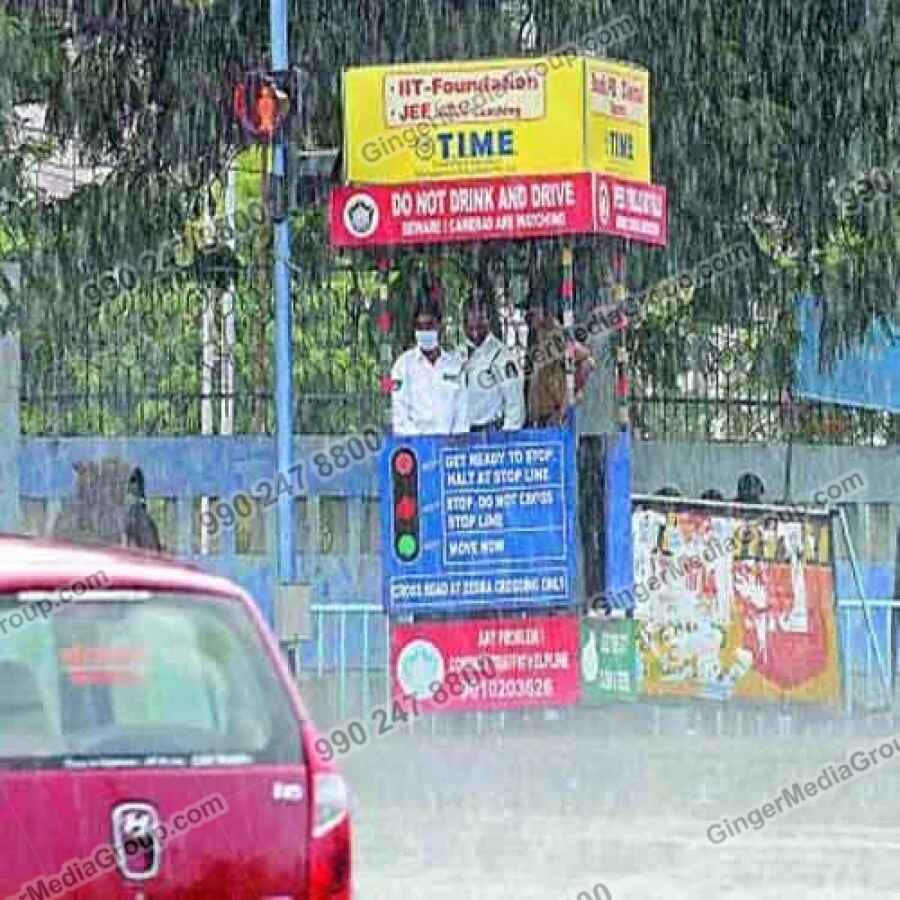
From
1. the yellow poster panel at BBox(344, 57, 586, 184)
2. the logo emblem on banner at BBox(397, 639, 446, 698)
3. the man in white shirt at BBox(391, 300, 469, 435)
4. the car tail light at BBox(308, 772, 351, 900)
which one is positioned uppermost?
the yellow poster panel at BBox(344, 57, 586, 184)

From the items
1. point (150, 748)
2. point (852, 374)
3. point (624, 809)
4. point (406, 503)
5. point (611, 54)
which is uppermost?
point (611, 54)

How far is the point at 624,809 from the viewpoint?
47.3 feet

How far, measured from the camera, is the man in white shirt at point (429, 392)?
17859 mm

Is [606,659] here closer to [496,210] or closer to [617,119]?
[496,210]

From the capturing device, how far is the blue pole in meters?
17.9

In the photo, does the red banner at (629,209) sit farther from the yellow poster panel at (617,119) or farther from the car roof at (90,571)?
the car roof at (90,571)

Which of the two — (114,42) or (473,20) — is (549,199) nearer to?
(473,20)

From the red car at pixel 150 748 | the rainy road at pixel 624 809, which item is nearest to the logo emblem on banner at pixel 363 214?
the rainy road at pixel 624 809

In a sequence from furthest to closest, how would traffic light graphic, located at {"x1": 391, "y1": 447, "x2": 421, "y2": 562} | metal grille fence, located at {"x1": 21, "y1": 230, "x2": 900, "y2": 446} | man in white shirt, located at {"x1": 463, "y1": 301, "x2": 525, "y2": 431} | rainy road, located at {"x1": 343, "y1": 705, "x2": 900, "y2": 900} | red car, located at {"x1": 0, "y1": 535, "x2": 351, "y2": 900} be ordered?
1. metal grille fence, located at {"x1": 21, "y1": 230, "x2": 900, "y2": 446}
2. man in white shirt, located at {"x1": 463, "y1": 301, "x2": 525, "y2": 431}
3. traffic light graphic, located at {"x1": 391, "y1": 447, "x2": 421, "y2": 562}
4. rainy road, located at {"x1": 343, "y1": 705, "x2": 900, "y2": 900}
5. red car, located at {"x1": 0, "y1": 535, "x2": 351, "y2": 900}

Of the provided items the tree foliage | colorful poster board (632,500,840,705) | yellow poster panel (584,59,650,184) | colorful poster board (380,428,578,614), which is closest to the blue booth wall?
the tree foliage

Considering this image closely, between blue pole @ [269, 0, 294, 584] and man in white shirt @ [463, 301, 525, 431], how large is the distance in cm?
119

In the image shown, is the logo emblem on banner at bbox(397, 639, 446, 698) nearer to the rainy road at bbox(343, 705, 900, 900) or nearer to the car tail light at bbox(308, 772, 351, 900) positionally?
the rainy road at bbox(343, 705, 900, 900)

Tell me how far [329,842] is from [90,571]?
3.10 feet

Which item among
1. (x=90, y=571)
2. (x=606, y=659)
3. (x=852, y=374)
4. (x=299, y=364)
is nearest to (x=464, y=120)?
(x=606, y=659)
